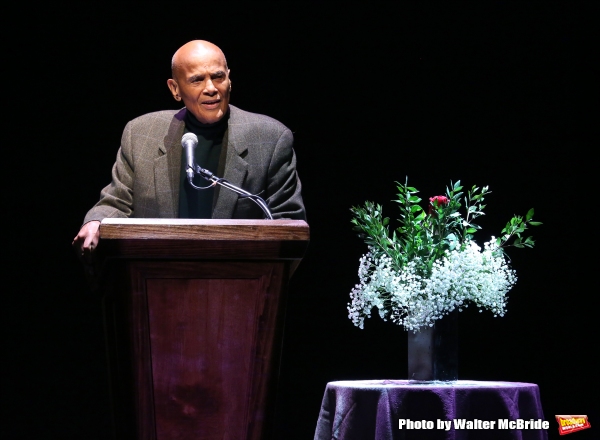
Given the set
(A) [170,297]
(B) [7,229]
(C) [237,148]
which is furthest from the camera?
(B) [7,229]

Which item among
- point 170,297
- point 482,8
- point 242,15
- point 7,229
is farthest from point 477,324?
point 170,297

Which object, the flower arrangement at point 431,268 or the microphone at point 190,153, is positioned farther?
the flower arrangement at point 431,268

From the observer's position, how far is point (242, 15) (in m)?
3.70

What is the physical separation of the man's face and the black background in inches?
42.5

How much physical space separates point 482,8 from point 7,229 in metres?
2.08

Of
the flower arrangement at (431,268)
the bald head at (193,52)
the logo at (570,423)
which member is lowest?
the logo at (570,423)

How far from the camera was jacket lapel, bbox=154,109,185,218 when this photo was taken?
8.12ft

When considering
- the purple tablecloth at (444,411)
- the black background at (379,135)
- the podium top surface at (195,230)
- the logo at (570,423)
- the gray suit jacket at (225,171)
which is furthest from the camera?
the black background at (379,135)

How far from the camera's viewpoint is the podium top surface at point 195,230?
1.83 meters

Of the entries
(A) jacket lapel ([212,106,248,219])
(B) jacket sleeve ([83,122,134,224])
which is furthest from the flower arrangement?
(B) jacket sleeve ([83,122,134,224])

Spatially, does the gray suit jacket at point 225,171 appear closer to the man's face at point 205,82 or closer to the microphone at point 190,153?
the man's face at point 205,82

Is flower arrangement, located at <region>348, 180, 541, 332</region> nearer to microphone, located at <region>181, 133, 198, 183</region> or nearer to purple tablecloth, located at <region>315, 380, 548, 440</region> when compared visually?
purple tablecloth, located at <region>315, 380, 548, 440</region>

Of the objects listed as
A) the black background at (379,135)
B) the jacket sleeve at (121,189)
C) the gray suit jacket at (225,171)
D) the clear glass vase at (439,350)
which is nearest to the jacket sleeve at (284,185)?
the gray suit jacket at (225,171)

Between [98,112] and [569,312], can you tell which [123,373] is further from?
[569,312]
